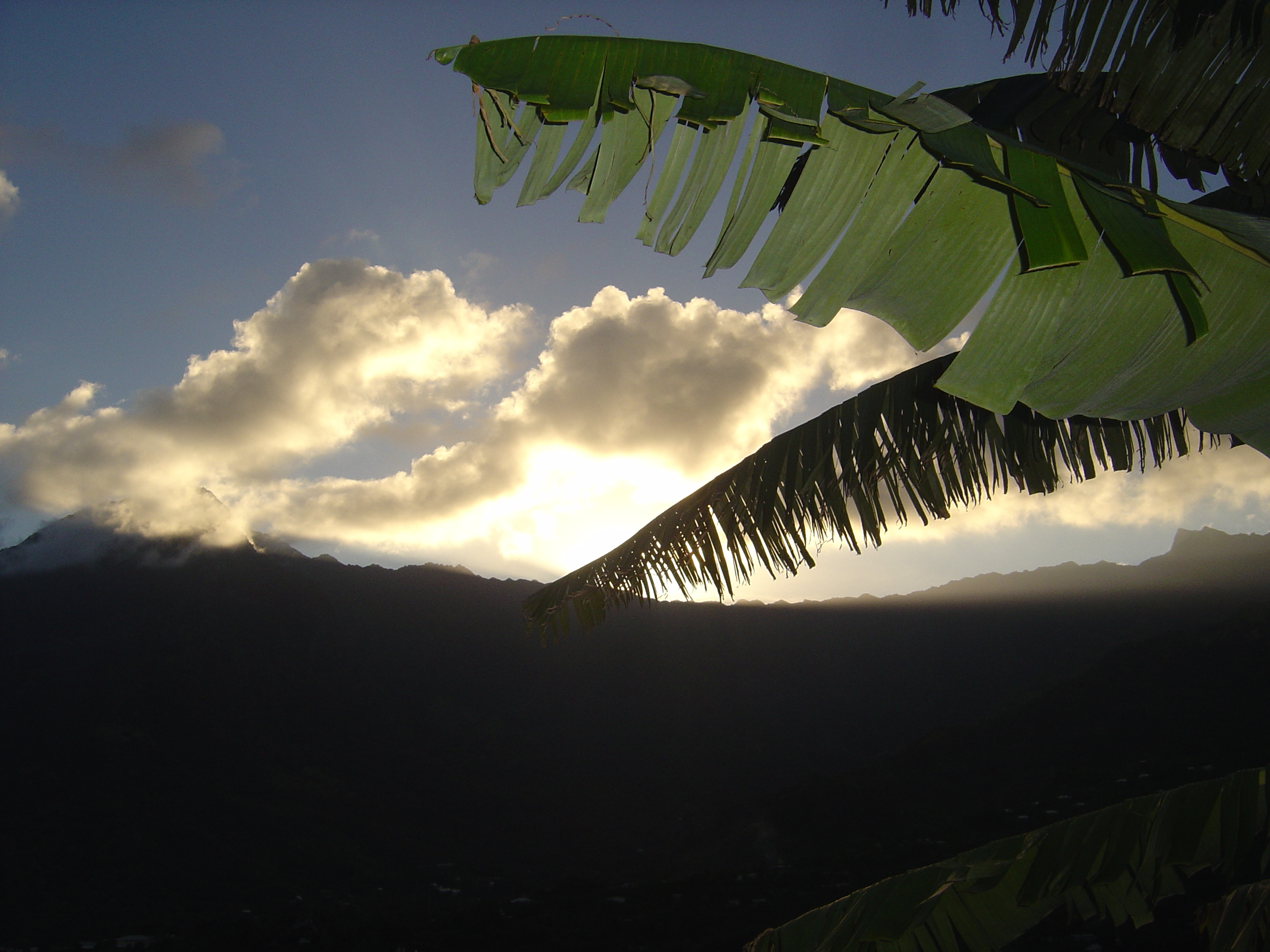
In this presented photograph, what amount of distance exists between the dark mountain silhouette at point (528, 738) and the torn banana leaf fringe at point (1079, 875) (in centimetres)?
952

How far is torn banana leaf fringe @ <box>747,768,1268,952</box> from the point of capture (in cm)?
137

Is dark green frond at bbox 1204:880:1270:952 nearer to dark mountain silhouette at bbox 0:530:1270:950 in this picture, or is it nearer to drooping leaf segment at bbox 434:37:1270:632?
drooping leaf segment at bbox 434:37:1270:632

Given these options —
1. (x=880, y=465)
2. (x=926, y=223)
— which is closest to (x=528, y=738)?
(x=880, y=465)

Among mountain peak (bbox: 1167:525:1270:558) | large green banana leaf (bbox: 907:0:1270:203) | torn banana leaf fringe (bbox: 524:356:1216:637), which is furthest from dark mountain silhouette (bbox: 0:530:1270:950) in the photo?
large green banana leaf (bbox: 907:0:1270:203)

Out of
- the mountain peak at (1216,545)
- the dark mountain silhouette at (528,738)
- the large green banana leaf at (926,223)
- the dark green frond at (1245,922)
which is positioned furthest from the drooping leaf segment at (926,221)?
the mountain peak at (1216,545)

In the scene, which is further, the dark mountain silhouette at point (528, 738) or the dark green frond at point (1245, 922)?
the dark mountain silhouette at point (528, 738)

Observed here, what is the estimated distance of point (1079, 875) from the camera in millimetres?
1425

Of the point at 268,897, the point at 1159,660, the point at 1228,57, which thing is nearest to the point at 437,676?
the point at 268,897

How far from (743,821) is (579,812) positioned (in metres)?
6.77

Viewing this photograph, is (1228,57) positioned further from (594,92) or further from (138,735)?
(138,735)

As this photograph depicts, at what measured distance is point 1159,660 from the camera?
1791 cm

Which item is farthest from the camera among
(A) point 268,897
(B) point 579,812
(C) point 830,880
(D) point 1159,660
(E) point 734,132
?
(B) point 579,812

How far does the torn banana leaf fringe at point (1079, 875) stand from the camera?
1369 millimetres

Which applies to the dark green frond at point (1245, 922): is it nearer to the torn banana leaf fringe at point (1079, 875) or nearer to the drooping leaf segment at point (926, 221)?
the torn banana leaf fringe at point (1079, 875)
